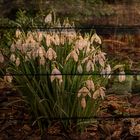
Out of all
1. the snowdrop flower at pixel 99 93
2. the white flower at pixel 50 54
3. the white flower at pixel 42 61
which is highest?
the white flower at pixel 50 54

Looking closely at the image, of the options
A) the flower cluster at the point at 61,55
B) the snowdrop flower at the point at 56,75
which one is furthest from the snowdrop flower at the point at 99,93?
the snowdrop flower at the point at 56,75

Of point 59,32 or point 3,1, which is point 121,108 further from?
point 3,1

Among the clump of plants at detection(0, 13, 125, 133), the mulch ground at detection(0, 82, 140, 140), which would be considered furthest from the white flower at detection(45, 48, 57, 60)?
the mulch ground at detection(0, 82, 140, 140)

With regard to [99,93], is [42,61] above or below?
above

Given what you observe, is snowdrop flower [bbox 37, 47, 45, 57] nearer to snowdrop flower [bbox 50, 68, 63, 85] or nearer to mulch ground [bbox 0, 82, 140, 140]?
snowdrop flower [bbox 50, 68, 63, 85]

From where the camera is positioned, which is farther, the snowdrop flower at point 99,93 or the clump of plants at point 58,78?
the clump of plants at point 58,78

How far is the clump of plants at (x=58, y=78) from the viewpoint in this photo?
4348 millimetres

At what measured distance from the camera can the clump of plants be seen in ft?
14.3

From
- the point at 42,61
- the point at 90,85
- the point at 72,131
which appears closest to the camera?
the point at 90,85

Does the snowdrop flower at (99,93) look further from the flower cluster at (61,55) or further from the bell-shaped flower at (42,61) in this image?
the bell-shaped flower at (42,61)

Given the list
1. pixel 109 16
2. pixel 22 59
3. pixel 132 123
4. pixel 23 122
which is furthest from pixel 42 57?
pixel 109 16

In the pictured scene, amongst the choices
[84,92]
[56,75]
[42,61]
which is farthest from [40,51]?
[84,92]

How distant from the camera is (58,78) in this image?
4258 millimetres

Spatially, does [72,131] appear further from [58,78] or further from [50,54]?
[50,54]
